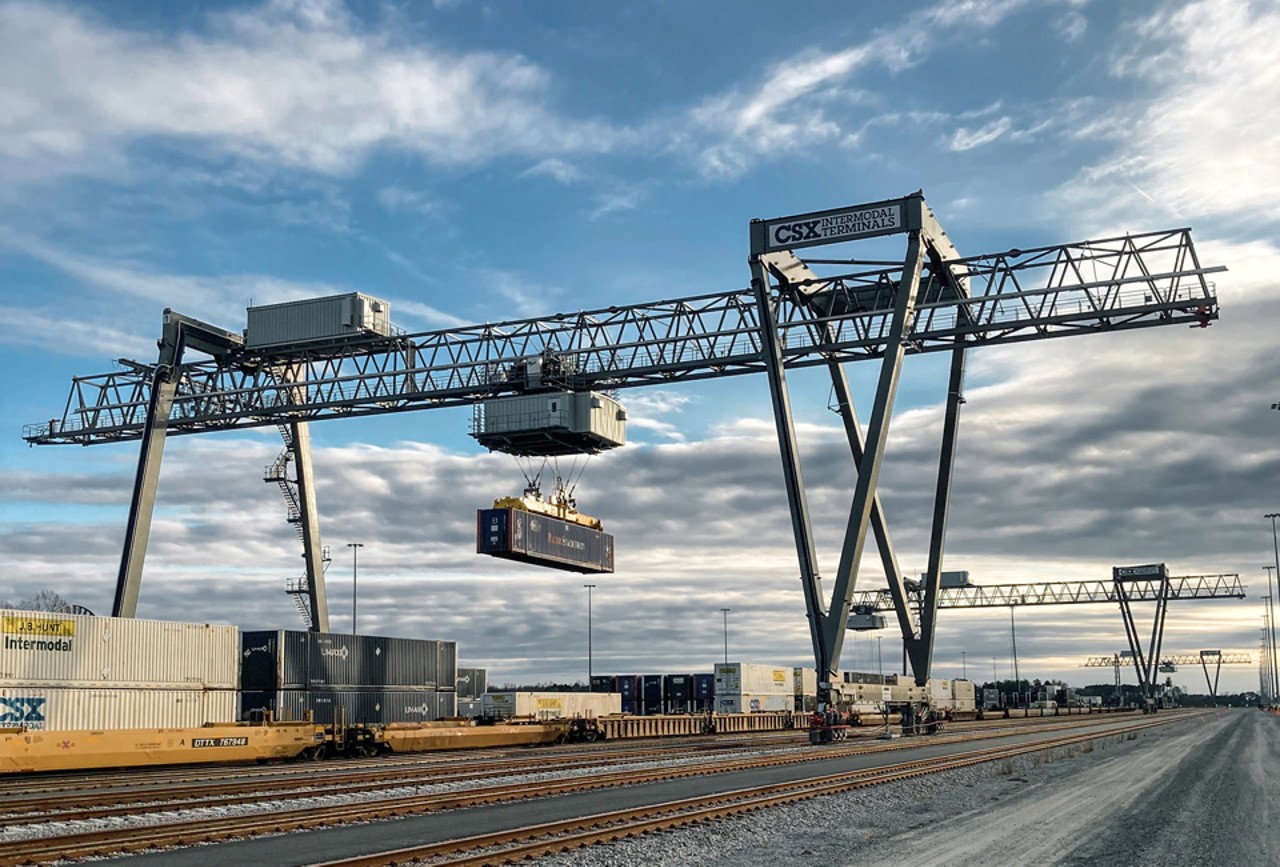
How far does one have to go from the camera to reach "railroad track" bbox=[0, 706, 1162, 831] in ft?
68.7

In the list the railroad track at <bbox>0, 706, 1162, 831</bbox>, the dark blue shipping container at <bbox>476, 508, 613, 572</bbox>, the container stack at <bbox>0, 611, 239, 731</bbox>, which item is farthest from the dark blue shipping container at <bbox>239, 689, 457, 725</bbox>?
the railroad track at <bbox>0, 706, 1162, 831</bbox>

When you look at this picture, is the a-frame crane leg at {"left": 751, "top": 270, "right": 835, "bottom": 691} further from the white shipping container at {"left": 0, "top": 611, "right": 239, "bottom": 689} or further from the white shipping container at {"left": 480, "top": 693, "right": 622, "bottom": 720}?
the white shipping container at {"left": 480, "top": 693, "right": 622, "bottom": 720}

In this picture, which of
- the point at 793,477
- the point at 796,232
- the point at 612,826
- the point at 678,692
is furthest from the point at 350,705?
the point at 678,692

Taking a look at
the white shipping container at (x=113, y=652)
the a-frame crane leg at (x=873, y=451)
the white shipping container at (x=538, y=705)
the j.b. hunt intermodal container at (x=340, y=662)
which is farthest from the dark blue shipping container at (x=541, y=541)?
the white shipping container at (x=538, y=705)

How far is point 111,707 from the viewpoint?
38.2m

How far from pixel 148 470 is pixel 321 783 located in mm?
29798

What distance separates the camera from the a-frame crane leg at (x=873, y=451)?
39.8m

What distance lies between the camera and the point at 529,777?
2869 cm

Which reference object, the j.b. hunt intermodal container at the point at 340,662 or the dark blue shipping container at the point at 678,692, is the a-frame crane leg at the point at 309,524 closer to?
the j.b. hunt intermodal container at the point at 340,662

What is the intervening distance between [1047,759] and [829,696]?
320 inches

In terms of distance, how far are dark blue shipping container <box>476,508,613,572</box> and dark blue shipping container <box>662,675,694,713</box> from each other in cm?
3586

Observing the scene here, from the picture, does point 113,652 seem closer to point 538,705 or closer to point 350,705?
point 350,705

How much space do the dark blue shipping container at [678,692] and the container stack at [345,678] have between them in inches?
1369

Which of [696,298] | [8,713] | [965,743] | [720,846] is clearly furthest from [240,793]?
[965,743]
